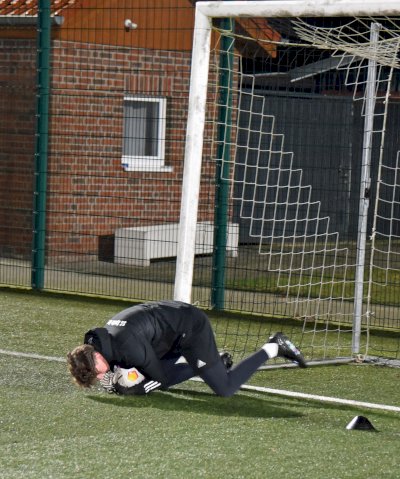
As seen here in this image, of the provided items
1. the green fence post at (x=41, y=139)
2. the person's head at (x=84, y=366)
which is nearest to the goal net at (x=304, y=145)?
the person's head at (x=84, y=366)

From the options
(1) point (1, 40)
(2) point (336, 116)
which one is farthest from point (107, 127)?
(2) point (336, 116)

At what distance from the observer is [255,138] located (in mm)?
14883

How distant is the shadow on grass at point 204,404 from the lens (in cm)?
737

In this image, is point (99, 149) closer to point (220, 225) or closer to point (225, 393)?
point (220, 225)

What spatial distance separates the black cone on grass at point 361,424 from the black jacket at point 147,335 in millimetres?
1167

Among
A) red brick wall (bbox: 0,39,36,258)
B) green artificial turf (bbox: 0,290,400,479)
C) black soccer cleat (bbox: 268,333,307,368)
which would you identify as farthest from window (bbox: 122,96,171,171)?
black soccer cleat (bbox: 268,333,307,368)

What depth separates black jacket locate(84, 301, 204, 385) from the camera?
280 inches

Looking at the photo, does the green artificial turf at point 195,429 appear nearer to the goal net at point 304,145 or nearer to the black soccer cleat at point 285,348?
the black soccer cleat at point 285,348

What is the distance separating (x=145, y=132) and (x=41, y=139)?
6.22 ft

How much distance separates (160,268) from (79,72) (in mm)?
2758

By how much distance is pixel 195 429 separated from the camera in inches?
269

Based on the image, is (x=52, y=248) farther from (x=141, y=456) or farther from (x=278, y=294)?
(x=141, y=456)

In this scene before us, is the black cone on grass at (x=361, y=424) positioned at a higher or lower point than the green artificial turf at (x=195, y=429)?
higher

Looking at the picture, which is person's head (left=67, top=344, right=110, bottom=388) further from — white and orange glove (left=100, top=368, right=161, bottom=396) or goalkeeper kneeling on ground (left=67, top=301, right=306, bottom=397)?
white and orange glove (left=100, top=368, right=161, bottom=396)
